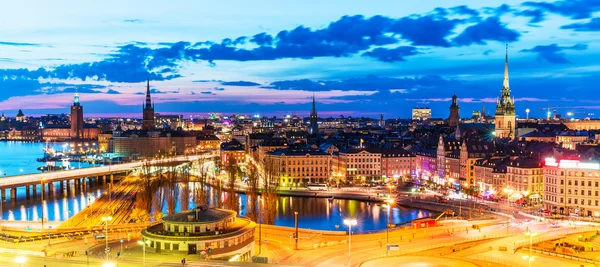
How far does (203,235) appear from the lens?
26.3m

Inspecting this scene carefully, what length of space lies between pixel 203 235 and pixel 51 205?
35.5 metres

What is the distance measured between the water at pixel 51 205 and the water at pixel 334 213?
29.9 feet

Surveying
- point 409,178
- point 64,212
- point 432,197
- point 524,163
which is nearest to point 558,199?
point 524,163

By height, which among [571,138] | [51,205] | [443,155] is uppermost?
[571,138]

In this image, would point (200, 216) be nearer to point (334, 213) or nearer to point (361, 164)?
point (334, 213)

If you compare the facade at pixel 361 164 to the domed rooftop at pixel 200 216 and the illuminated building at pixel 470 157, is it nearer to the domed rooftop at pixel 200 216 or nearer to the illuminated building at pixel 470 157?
the illuminated building at pixel 470 157

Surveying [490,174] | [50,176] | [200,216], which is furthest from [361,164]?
[200,216]

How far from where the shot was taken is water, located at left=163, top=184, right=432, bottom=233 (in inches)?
1770

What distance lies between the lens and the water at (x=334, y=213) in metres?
45.0

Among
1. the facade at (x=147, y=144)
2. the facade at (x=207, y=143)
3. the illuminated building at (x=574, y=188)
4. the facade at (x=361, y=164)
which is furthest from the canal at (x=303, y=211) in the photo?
the facade at (x=207, y=143)

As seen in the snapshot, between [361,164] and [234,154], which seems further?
[234,154]

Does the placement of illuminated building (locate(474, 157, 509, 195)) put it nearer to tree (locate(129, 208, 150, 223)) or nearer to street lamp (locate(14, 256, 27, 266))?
tree (locate(129, 208, 150, 223))

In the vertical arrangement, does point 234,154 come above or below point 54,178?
above

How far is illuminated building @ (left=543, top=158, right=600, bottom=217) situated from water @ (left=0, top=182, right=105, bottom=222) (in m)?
36.2
